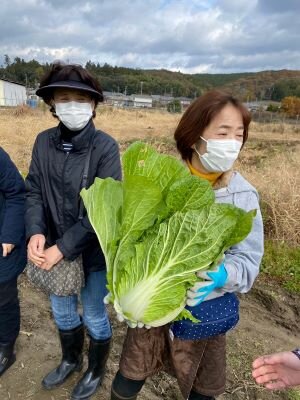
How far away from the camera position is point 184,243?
141cm

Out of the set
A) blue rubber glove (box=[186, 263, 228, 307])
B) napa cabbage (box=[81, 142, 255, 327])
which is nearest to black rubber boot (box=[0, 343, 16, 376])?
napa cabbage (box=[81, 142, 255, 327])

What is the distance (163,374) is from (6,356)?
3.92ft

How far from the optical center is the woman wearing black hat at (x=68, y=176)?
2051 mm

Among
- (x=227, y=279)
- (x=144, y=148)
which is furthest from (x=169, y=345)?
(x=144, y=148)

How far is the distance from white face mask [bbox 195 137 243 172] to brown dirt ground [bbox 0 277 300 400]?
173cm

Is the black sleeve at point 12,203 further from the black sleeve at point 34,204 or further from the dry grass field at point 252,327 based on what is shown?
the dry grass field at point 252,327

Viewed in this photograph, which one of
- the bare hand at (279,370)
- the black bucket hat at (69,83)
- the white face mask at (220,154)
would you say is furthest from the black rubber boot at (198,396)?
the black bucket hat at (69,83)

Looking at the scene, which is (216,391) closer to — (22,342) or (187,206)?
(187,206)

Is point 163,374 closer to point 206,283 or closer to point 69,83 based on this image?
point 206,283

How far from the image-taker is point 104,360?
2.51 m

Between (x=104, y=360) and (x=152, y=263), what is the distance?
1.42 metres

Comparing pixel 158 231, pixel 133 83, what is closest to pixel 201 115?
pixel 158 231

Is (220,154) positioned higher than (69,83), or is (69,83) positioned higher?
(69,83)

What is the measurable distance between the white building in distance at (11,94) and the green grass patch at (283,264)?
1919 inches
